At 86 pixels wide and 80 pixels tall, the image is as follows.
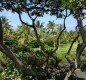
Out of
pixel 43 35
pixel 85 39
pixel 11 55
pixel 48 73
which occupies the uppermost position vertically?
pixel 85 39

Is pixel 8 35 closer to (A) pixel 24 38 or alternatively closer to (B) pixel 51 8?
(A) pixel 24 38

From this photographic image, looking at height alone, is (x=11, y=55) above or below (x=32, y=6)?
below

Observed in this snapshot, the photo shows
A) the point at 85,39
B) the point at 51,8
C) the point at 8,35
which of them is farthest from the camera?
the point at 8,35

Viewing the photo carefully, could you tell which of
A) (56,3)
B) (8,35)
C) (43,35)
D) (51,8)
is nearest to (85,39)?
(56,3)

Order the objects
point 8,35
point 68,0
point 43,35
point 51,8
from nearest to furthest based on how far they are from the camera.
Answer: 1. point 68,0
2. point 51,8
3. point 8,35
4. point 43,35

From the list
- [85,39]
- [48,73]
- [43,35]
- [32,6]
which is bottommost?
[43,35]

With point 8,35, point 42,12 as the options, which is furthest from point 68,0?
point 8,35

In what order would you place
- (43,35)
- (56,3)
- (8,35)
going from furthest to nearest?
(43,35), (8,35), (56,3)

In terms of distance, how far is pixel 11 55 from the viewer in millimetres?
12508

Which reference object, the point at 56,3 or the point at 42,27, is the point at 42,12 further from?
the point at 42,27

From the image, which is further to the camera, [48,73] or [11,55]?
[48,73]

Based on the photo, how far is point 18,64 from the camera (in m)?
12.8

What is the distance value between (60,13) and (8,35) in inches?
2158

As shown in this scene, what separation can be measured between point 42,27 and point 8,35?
10.7 m
